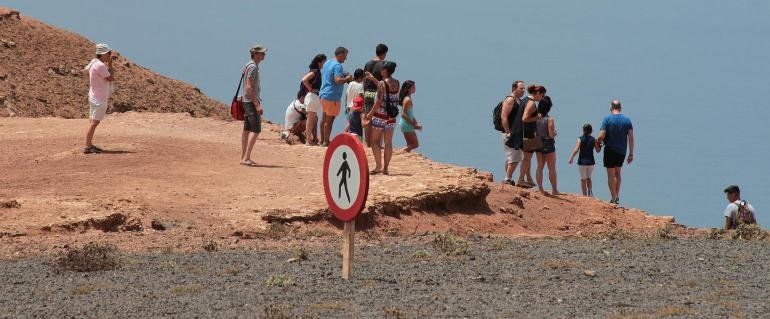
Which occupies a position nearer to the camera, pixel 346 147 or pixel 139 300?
pixel 139 300

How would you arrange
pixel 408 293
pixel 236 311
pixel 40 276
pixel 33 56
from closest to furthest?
pixel 236 311, pixel 408 293, pixel 40 276, pixel 33 56

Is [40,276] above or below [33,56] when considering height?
below

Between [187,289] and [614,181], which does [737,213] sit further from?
[187,289]

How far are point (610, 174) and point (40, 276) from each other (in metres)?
12.4

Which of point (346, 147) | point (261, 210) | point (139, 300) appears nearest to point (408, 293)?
point (346, 147)

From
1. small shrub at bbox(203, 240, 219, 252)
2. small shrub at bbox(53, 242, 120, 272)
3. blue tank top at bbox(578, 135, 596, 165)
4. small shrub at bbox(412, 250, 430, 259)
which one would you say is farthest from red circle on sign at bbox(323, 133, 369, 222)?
blue tank top at bbox(578, 135, 596, 165)

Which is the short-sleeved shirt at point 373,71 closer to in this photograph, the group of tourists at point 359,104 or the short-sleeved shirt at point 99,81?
the group of tourists at point 359,104

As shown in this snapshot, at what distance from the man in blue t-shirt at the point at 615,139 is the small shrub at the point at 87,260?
10866 mm

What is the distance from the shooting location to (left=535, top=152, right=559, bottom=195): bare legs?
22031 mm

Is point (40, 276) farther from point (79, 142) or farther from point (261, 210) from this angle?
point (79, 142)

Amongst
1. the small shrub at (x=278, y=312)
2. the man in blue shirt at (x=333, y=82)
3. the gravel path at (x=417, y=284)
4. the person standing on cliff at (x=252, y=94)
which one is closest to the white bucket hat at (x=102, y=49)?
the person standing on cliff at (x=252, y=94)

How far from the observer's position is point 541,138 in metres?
21.6

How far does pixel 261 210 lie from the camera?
58.0ft

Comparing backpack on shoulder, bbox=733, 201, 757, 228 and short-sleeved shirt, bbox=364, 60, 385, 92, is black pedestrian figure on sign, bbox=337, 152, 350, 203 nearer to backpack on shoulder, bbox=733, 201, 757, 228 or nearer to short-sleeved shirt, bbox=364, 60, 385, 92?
short-sleeved shirt, bbox=364, 60, 385, 92
